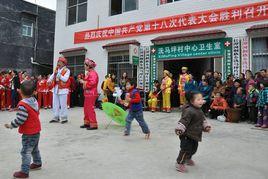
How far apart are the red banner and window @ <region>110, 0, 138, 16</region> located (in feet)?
2.85

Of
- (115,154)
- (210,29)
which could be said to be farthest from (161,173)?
(210,29)

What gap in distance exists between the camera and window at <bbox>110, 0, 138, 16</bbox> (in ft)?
47.0

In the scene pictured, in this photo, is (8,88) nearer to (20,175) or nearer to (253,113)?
(253,113)

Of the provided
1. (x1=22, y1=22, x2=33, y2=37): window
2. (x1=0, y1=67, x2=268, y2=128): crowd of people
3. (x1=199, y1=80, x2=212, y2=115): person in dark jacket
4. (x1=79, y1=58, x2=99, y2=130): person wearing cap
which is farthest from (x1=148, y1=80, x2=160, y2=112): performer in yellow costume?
(x1=22, y1=22, x2=33, y2=37): window

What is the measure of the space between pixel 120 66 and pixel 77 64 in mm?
3129

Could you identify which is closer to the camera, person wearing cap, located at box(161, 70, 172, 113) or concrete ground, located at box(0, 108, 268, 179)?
concrete ground, located at box(0, 108, 268, 179)

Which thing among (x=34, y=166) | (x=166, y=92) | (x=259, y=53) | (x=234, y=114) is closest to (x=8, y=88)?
(x=166, y=92)

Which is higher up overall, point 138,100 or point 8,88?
point 8,88

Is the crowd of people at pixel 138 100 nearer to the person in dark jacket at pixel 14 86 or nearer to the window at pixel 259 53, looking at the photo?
the person in dark jacket at pixel 14 86

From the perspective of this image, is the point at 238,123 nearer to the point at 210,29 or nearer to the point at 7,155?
the point at 210,29

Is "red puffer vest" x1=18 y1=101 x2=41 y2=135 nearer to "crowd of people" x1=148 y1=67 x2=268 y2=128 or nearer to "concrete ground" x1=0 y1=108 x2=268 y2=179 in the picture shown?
"concrete ground" x1=0 y1=108 x2=268 y2=179

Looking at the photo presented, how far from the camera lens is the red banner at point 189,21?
1054 centimetres

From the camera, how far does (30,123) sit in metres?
3.89

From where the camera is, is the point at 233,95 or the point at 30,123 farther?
the point at 233,95
